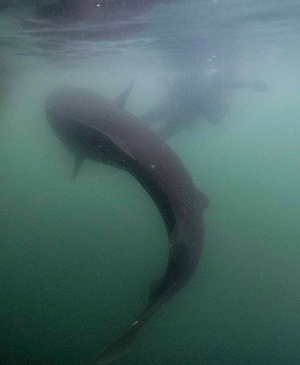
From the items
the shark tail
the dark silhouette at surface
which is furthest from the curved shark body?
the dark silhouette at surface

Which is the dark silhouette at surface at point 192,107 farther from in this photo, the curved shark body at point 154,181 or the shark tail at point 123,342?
the shark tail at point 123,342

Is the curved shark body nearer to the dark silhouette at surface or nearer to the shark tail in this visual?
the shark tail

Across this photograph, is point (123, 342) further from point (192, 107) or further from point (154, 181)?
point (192, 107)

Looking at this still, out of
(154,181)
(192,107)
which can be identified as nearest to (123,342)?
(154,181)

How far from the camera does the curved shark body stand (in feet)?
12.0

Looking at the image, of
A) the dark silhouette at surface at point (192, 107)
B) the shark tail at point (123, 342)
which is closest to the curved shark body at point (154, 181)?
the shark tail at point (123, 342)

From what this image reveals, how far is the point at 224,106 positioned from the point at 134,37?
264 inches

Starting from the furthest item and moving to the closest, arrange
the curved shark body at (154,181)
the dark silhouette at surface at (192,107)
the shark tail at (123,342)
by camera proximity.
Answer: the dark silhouette at surface at (192,107)
the curved shark body at (154,181)
the shark tail at (123,342)

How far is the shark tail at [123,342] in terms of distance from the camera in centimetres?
328

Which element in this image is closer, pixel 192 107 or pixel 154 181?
pixel 154 181

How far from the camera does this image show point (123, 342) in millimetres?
3389

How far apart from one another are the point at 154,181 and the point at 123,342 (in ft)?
5.89

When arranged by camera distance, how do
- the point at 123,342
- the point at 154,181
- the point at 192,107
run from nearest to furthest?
the point at 123,342
the point at 154,181
the point at 192,107

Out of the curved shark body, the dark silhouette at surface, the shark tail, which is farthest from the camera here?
the dark silhouette at surface
